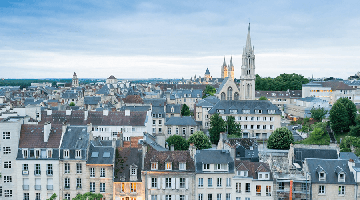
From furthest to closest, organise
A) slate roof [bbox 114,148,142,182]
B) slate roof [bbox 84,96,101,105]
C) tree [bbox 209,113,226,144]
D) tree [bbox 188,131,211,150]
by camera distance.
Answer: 1. slate roof [bbox 84,96,101,105]
2. tree [bbox 209,113,226,144]
3. tree [bbox 188,131,211,150]
4. slate roof [bbox 114,148,142,182]

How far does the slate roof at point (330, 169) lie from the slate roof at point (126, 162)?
20553 mm

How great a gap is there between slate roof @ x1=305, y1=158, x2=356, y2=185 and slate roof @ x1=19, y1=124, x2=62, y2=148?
30808 mm

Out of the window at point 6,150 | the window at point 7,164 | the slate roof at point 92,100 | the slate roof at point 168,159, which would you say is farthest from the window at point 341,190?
the slate roof at point 92,100

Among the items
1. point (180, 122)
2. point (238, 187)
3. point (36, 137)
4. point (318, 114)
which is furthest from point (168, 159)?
point (318, 114)

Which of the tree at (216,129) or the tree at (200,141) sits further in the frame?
the tree at (216,129)

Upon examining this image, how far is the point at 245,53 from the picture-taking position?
132 metres

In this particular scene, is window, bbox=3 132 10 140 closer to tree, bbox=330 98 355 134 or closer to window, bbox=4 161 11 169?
window, bbox=4 161 11 169

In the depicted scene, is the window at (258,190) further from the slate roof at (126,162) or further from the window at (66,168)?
the window at (66,168)

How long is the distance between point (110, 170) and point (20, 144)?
11.6 m

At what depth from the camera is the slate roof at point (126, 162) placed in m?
44.6

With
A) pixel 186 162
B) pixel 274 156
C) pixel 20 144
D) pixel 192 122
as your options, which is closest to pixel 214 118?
pixel 192 122

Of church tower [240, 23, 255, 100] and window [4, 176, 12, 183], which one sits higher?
church tower [240, 23, 255, 100]

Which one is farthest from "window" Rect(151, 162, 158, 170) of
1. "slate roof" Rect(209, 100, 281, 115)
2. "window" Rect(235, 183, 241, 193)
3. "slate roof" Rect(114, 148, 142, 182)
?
"slate roof" Rect(209, 100, 281, 115)

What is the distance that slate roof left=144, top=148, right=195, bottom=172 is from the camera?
45.0 metres
